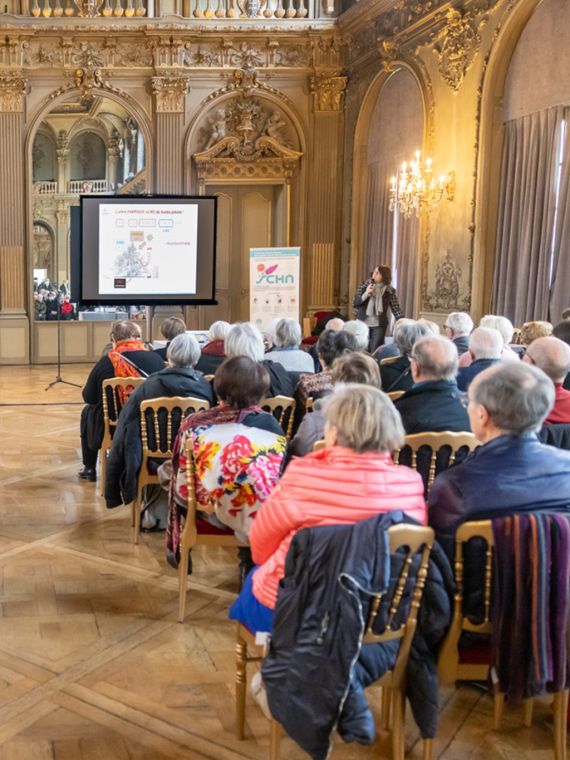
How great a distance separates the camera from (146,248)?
9.75 meters

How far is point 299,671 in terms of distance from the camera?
1.98 meters

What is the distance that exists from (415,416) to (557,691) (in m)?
1.35

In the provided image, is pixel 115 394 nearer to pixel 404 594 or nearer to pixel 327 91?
pixel 404 594

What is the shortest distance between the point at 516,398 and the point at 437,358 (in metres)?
1.11

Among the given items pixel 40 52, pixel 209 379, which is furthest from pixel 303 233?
pixel 209 379

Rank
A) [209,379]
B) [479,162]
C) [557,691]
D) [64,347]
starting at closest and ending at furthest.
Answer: [557,691], [209,379], [479,162], [64,347]

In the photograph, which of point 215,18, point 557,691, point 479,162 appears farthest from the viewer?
point 215,18

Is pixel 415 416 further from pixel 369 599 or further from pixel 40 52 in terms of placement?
pixel 40 52

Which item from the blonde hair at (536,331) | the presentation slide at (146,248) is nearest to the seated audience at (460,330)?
the blonde hair at (536,331)

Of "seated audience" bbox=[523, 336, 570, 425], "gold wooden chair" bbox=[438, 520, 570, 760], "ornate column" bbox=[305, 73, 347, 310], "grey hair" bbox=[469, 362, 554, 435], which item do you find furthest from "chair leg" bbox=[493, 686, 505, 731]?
"ornate column" bbox=[305, 73, 347, 310]

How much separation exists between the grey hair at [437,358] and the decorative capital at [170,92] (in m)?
9.44

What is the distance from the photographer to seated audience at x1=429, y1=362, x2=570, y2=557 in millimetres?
2158

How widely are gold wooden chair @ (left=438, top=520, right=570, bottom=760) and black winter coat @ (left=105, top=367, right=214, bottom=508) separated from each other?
2.21 meters

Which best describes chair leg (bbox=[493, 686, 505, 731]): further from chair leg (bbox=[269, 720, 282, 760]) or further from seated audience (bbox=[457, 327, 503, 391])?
seated audience (bbox=[457, 327, 503, 391])
